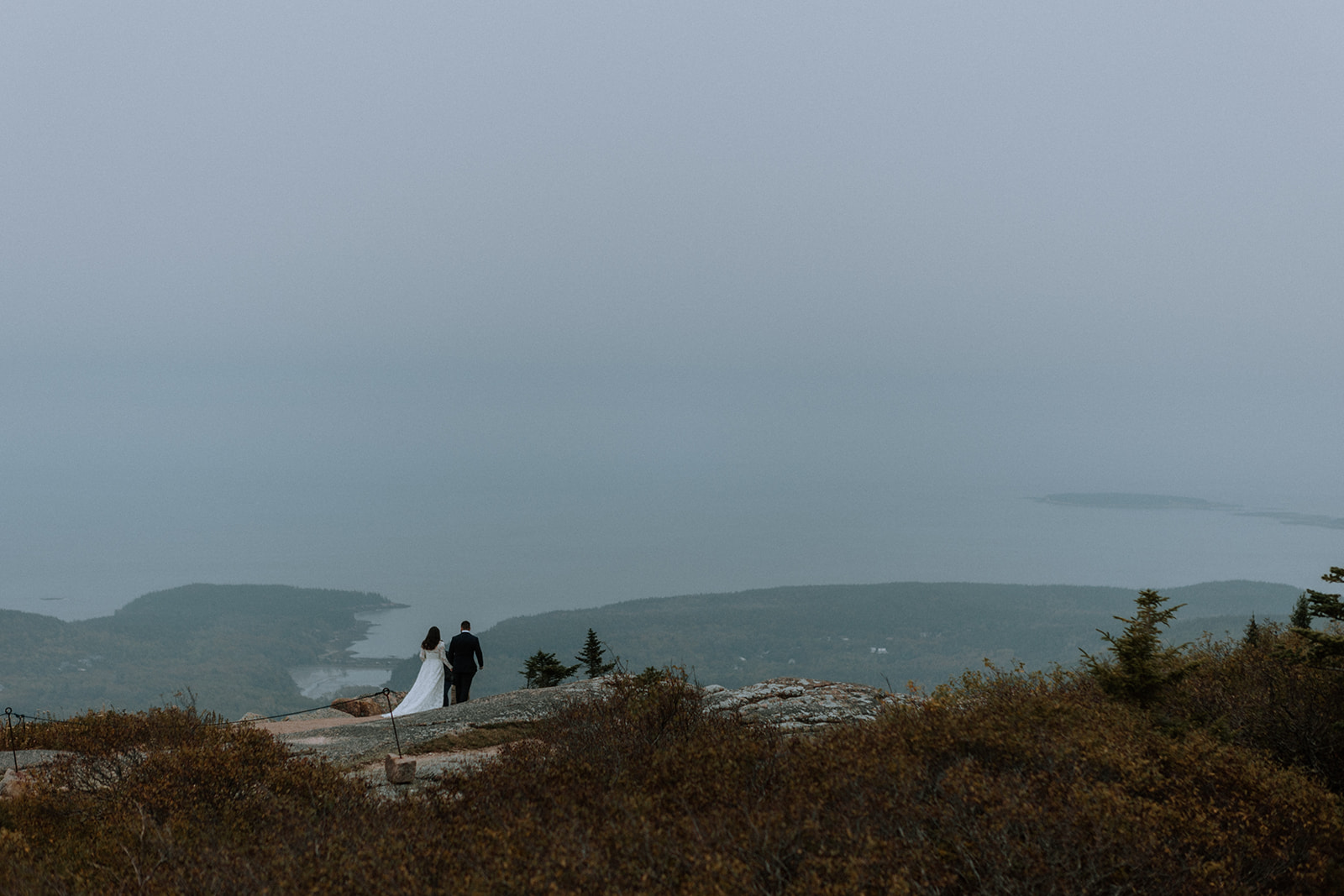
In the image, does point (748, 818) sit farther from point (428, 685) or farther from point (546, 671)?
point (546, 671)

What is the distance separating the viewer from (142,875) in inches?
217

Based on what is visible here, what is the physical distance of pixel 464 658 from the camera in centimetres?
1756

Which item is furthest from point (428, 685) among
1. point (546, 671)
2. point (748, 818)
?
point (546, 671)

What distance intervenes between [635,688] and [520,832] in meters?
4.38

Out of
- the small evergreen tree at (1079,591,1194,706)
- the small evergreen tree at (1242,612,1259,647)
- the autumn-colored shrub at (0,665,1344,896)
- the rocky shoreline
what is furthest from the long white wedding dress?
the small evergreen tree at (1242,612,1259,647)

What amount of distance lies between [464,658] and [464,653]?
15 cm

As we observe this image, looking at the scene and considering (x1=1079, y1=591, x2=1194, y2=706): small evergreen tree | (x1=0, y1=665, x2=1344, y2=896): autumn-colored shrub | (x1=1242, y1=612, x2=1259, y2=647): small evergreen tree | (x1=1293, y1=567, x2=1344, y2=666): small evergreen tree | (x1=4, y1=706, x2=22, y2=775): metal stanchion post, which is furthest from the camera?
(x1=1242, y1=612, x2=1259, y2=647): small evergreen tree

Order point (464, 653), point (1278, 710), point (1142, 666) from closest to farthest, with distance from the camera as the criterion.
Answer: point (1278, 710)
point (1142, 666)
point (464, 653)

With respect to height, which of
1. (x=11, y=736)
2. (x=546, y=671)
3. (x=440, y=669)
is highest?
(x=11, y=736)

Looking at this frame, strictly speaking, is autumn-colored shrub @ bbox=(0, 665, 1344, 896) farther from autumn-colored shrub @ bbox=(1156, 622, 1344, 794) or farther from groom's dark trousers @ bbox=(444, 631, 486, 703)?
groom's dark trousers @ bbox=(444, 631, 486, 703)

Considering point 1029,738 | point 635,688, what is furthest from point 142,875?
point 1029,738

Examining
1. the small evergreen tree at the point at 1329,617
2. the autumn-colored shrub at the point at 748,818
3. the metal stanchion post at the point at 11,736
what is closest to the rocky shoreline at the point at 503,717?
the autumn-colored shrub at the point at 748,818

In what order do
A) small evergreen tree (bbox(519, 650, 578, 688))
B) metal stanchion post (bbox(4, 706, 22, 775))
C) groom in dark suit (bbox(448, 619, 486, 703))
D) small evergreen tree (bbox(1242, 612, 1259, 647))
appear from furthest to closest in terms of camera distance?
small evergreen tree (bbox(519, 650, 578, 688)) < groom in dark suit (bbox(448, 619, 486, 703)) < small evergreen tree (bbox(1242, 612, 1259, 647)) < metal stanchion post (bbox(4, 706, 22, 775))

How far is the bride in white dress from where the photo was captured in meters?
17.5
